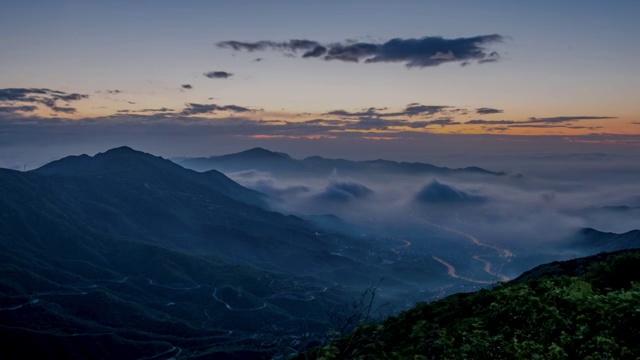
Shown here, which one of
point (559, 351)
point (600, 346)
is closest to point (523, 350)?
point (559, 351)

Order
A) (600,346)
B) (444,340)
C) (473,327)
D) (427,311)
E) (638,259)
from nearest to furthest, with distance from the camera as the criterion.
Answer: (600,346) → (444,340) → (473,327) → (638,259) → (427,311)

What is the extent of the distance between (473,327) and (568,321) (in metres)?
5.43

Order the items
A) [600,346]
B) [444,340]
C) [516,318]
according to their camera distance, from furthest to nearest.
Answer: [516,318], [444,340], [600,346]

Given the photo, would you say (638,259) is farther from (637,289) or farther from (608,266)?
(637,289)

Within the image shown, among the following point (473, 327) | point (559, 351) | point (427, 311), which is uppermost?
point (559, 351)

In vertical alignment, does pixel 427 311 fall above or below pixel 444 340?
below

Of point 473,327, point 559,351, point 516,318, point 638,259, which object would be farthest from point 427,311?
point 559,351

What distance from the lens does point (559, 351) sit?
19.5 meters

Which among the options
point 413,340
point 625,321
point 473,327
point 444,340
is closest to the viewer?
point 625,321

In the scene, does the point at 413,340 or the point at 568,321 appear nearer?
the point at 568,321

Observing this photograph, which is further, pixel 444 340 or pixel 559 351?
pixel 444 340

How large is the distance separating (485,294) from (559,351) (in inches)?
Answer: 529

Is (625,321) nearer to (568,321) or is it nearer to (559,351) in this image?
(568,321)

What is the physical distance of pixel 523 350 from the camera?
66.0ft
